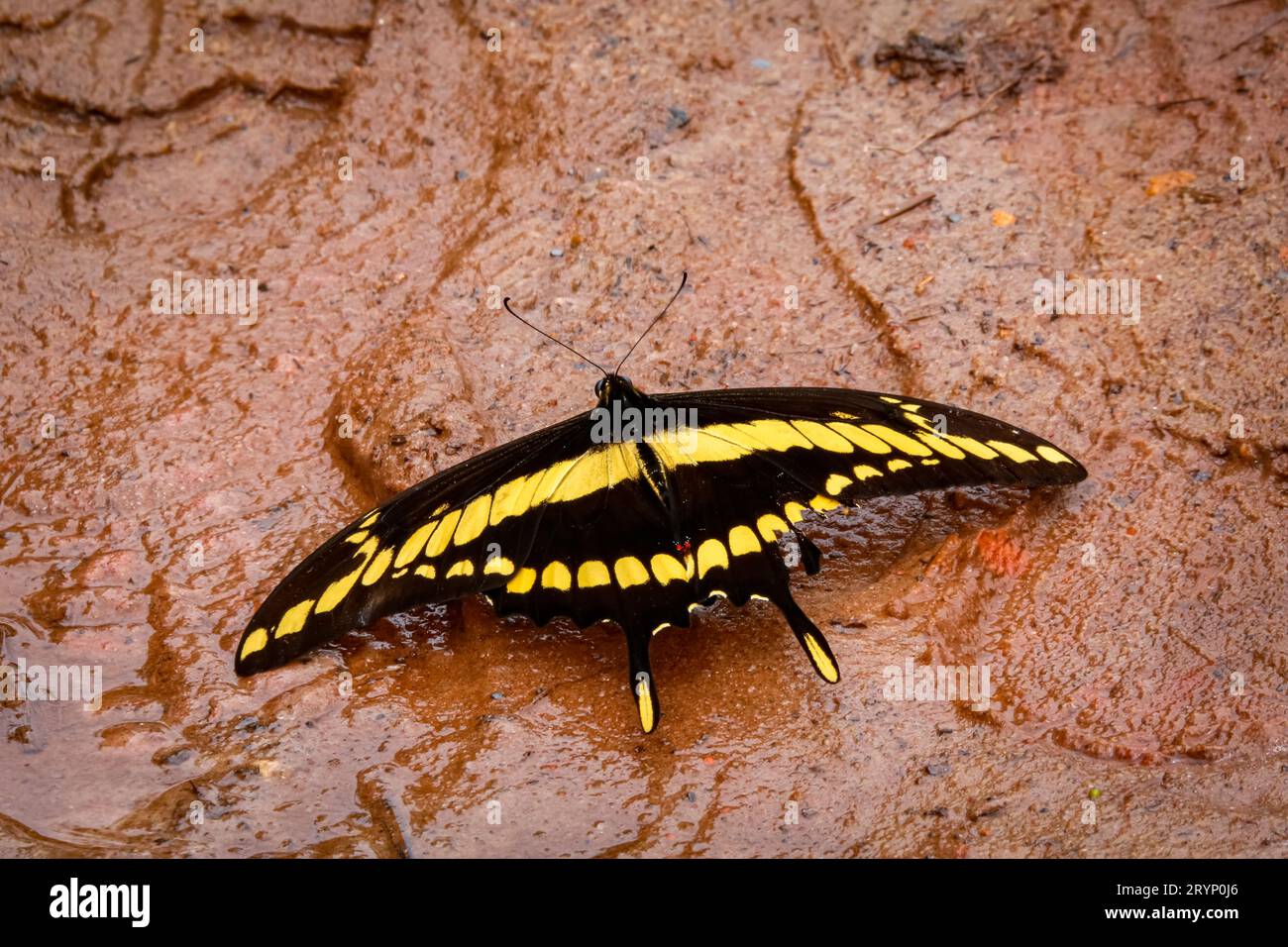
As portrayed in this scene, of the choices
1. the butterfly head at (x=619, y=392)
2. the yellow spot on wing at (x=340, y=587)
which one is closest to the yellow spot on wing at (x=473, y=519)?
the yellow spot on wing at (x=340, y=587)

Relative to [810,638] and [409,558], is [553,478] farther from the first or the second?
[810,638]

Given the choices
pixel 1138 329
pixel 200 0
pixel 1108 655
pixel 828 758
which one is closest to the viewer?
pixel 828 758

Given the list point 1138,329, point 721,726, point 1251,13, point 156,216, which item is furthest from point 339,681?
point 1251,13

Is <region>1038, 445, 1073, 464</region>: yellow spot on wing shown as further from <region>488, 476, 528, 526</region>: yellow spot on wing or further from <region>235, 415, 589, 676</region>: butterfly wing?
<region>488, 476, 528, 526</region>: yellow spot on wing

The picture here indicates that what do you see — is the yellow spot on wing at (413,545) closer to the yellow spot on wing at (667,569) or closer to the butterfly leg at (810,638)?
the yellow spot on wing at (667,569)

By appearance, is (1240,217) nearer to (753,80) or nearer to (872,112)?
(872,112)

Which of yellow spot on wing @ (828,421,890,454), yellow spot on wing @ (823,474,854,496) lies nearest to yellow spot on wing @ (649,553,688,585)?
yellow spot on wing @ (823,474,854,496)
